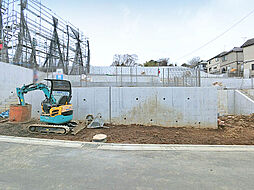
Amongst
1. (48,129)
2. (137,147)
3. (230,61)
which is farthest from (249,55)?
(48,129)

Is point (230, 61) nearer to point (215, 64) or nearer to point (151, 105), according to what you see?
point (215, 64)

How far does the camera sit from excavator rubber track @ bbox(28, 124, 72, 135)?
618cm

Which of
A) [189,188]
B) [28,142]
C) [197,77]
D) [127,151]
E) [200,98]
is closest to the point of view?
[189,188]

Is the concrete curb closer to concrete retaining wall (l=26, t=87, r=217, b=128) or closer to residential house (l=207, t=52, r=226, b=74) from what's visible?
concrete retaining wall (l=26, t=87, r=217, b=128)

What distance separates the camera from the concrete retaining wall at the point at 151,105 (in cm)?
805

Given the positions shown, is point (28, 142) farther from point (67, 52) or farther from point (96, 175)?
point (67, 52)

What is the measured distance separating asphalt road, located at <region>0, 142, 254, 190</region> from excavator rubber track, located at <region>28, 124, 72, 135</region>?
5.30 feet

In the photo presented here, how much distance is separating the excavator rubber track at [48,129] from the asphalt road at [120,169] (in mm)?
1614

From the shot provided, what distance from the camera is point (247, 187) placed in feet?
8.64

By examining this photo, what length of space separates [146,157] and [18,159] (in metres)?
3.37

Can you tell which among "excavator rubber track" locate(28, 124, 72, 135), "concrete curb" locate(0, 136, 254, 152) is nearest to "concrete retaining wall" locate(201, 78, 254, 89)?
"concrete curb" locate(0, 136, 254, 152)

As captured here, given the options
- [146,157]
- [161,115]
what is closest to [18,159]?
[146,157]

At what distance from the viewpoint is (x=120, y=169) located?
3.28m

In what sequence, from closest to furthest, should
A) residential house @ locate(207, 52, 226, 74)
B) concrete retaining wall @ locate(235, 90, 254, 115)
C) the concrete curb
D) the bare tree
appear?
1. the concrete curb
2. concrete retaining wall @ locate(235, 90, 254, 115)
3. residential house @ locate(207, 52, 226, 74)
4. the bare tree
